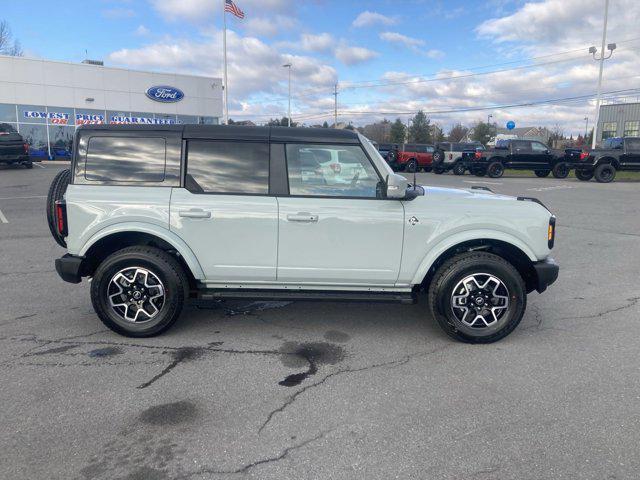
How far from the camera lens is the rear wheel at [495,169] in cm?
2520

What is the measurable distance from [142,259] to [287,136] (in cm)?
164

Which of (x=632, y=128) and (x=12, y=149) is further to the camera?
(x=632, y=128)

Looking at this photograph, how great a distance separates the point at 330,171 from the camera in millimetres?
4262

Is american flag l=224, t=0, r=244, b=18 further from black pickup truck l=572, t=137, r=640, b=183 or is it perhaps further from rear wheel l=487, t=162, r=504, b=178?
black pickup truck l=572, t=137, r=640, b=183

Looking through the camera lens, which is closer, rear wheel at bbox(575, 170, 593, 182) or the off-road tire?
the off-road tire

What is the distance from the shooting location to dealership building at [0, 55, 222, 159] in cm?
3241

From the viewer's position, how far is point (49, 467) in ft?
8.47

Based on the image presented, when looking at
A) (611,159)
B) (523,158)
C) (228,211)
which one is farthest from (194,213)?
(523,158)

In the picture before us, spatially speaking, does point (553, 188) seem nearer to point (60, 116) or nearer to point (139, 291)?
point (139, 291)

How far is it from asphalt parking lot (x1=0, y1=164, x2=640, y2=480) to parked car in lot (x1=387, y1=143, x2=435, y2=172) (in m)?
26.1

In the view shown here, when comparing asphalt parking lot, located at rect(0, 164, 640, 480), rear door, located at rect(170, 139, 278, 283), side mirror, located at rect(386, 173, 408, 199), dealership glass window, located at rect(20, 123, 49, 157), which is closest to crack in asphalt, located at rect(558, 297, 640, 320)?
asphalt parking lot, located at rect(0, 164, 640, 480)

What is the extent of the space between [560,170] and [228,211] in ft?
81.8

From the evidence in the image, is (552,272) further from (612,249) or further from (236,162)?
(612,249)

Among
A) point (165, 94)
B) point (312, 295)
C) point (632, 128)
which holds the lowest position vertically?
point (312, 295)
